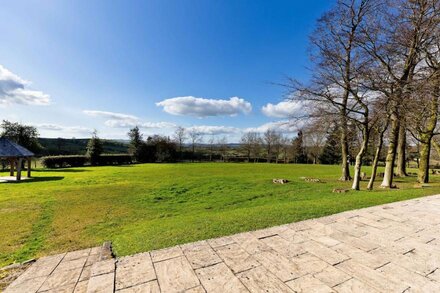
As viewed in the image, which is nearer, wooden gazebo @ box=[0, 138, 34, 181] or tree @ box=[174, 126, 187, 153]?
wooden gazebo @ box=[0, 138, 34, 181]

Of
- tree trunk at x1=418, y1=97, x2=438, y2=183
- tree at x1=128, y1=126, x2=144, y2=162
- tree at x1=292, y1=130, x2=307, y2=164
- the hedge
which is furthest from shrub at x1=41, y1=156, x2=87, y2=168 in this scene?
tree at x1=292, y1=130, x2=307, y2=164

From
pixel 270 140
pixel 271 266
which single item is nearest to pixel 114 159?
pixel 270 140

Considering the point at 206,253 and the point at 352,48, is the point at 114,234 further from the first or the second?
the point at 352,48

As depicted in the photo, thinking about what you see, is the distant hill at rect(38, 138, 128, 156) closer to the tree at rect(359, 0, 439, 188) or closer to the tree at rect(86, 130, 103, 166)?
the tree at rect(86, 130, 103, 166)

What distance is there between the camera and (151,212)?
8.09 m

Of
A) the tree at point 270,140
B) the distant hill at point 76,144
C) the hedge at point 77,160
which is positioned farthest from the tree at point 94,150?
the tree at point 270,140

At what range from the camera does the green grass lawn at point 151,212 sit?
4.54 metres

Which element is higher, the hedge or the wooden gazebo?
the wooden gazebo

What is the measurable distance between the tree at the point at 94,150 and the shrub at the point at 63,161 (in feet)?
3.39

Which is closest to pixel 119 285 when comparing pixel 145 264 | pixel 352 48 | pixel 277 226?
pixel 145 264

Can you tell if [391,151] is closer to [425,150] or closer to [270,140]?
[425,150]

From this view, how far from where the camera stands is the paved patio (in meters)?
2.44

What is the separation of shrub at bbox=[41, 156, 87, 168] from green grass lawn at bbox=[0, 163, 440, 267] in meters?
18.5

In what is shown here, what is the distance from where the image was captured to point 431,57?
10.3 meters
